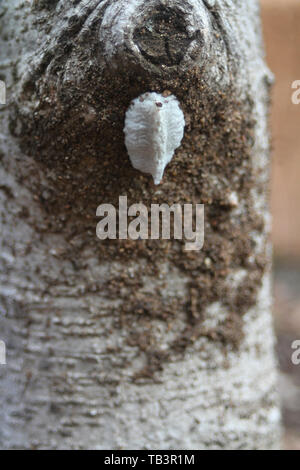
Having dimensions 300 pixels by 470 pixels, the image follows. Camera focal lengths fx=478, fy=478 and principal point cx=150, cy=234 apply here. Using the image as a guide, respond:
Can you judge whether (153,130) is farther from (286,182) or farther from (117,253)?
(286,182)

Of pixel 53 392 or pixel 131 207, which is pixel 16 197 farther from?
pixel 53 392

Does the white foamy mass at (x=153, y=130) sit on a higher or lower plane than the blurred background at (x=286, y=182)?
lower

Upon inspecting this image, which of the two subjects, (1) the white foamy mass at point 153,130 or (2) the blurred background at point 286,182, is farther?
(2) the blurred background at point 286,182

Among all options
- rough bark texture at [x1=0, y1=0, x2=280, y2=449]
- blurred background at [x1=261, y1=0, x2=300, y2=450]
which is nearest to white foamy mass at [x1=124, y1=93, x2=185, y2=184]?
rough bark texture at [x1=0, y1=0, x2=280, y2=449]

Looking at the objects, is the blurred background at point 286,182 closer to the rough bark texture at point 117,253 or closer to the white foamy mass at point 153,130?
the rough bark texture at point 117,253

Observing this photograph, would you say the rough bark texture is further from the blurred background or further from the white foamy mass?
the blurred background

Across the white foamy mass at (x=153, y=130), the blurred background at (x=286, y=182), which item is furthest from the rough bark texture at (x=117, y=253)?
the blurred background at (x=286, y=182)

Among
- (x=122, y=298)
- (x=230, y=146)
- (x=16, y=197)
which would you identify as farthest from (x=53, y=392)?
(x=230, y=146)
